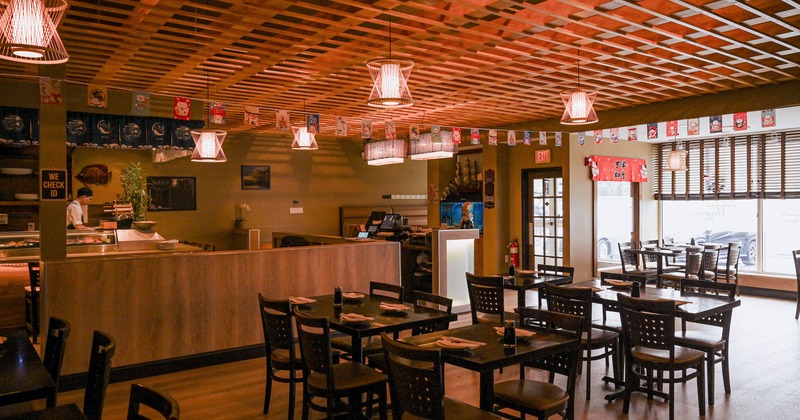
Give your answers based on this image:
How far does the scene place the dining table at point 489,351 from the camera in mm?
3277

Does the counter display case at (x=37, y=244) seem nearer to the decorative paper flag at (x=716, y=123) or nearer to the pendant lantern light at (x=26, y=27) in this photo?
the pendant lantern light at (x=26, y=27)

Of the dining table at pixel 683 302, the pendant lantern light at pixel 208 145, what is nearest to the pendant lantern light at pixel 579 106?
the dining table at pixel 683 302

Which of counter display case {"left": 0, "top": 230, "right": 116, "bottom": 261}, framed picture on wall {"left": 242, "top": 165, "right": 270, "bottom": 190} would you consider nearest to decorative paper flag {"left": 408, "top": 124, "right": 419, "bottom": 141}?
counter display case {"left": 0, "top": 230, "right": 116, "bottom": 261}

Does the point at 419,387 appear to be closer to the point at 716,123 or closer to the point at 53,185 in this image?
the point at 53,185

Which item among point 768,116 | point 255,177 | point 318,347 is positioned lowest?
point 318,347

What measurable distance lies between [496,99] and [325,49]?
3352 millimetres

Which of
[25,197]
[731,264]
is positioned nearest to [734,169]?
[731,264]

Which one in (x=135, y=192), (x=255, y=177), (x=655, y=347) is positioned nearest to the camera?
(x=655, y=347)

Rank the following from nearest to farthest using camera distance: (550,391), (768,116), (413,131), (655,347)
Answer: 1. (550,391)
2. (655,347)
3. (768,116)
4. (413,131)

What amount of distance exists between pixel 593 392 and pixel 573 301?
2.96ft

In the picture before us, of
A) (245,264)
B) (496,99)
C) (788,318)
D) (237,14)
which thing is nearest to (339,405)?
(245,264)

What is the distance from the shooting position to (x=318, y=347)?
3805 millimetres

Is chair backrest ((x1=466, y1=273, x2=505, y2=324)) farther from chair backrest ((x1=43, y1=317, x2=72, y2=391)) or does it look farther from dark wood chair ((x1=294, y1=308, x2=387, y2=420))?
chair backrest ((x1=43, y1=317, x2=72, y2=391))

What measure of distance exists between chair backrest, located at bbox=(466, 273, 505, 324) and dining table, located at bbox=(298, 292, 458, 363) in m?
1.06
